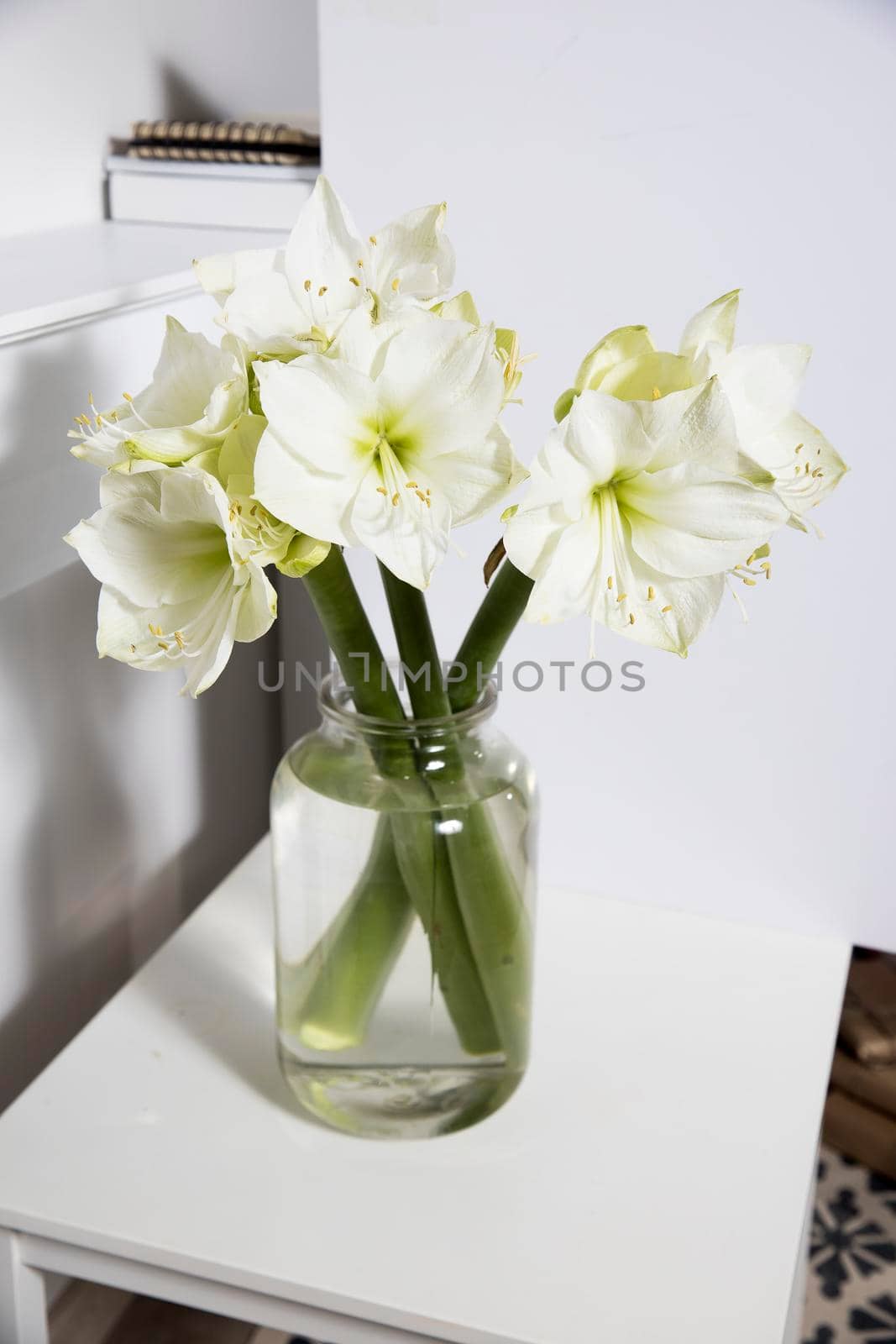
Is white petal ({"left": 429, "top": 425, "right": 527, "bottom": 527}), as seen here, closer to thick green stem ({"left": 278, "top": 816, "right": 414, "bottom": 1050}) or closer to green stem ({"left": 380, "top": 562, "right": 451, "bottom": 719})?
green stem ({"left": 380, "top": 562, "right": 451, "bottom": 719})

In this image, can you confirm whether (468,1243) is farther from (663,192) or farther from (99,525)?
(663,192)

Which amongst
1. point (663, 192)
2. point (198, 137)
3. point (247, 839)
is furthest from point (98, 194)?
point (247, 839)

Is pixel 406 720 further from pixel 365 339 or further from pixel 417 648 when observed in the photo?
pixel 365 339

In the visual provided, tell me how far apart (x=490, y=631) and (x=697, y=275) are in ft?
1.08

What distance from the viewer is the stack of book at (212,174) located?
3.36 ft

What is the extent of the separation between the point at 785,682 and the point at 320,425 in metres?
0.50

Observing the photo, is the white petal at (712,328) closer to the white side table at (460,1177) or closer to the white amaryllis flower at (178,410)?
the white amaryllis flower at (178,410)

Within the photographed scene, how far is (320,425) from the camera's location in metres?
0.53

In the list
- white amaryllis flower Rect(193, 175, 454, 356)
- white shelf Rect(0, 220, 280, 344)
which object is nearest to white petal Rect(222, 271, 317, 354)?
white amaryllis flower Rect(193, 175, 454, 356)

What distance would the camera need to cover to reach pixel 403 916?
2.34 ft

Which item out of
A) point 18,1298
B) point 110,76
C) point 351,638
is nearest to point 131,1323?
point 18,1298

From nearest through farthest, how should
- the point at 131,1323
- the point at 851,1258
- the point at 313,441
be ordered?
1. the point at 313,441
2. the point at 131,1323
3. the point at 851,1258

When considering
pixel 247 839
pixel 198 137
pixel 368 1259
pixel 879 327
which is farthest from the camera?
pixel 247 839

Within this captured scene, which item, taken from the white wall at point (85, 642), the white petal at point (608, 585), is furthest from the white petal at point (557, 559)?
the white wall at point (85, 642)
